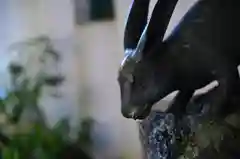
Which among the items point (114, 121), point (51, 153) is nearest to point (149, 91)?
point (51, 153)

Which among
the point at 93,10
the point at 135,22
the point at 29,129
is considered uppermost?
the point at 135,22

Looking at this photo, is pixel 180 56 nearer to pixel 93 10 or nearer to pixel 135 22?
pixel 135 22

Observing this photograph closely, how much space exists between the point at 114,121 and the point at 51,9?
402 millimetres

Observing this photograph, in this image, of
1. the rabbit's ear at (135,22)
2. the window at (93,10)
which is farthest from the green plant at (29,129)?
the rabbit's ear at (135,22)

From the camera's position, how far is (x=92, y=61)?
1.42 metres

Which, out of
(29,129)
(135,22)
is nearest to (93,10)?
(29,129)

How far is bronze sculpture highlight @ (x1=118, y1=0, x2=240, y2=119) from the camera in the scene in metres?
0.55

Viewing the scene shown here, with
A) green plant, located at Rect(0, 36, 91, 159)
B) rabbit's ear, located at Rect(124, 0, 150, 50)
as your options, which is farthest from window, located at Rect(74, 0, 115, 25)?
rabbit's ear, located at Rect(124, 0, 150, 50)

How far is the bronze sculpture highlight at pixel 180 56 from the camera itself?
547 millimetres

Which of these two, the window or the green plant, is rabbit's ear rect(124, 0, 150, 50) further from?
the window

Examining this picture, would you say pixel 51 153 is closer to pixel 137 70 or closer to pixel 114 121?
pixel 114 121

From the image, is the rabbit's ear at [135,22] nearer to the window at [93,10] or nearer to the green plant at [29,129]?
the green plant at [29,129]

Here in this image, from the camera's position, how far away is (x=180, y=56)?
560 millimetres

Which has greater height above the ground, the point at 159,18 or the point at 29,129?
the point at 159,18
